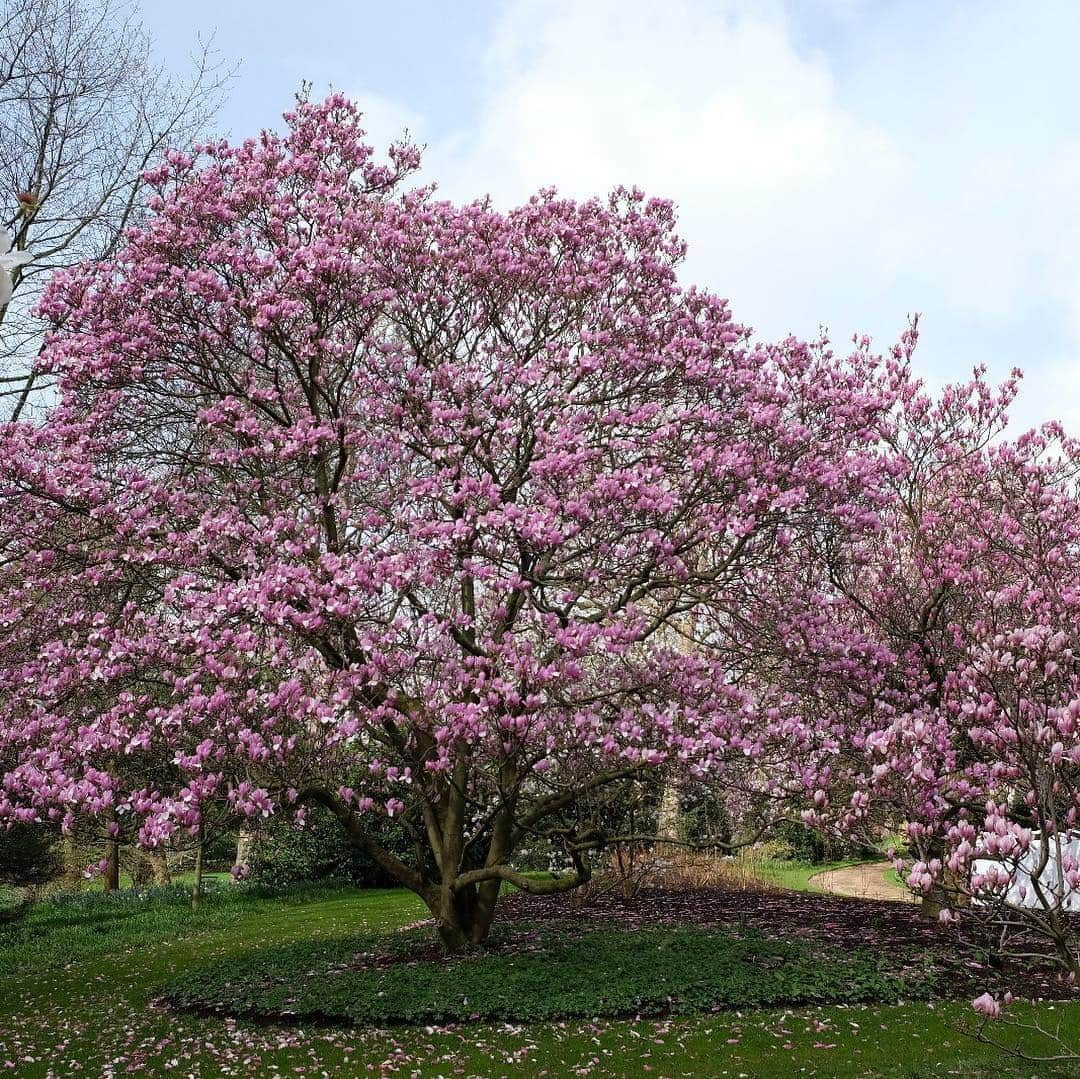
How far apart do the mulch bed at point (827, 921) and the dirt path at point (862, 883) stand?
2.58 meters

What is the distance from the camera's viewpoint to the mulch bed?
32.1 feet

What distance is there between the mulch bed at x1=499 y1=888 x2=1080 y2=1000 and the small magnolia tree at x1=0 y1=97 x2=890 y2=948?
3.00 m

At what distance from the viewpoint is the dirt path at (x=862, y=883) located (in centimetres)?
1907

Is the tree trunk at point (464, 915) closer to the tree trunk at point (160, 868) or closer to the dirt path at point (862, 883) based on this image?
the dirt path at point (862, 883)

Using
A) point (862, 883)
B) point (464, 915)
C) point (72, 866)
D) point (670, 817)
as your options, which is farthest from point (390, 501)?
point (72, 866)

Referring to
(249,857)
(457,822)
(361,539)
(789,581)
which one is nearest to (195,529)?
(361,539)

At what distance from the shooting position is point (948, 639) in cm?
1059

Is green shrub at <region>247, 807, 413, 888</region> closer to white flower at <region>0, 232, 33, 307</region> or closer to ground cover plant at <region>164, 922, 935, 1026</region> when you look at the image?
ground cover plant at <region>164, 922, 935, 1026</region>

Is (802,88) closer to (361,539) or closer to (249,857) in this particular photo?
(361,539)

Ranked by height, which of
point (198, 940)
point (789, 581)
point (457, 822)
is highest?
point (789, 581)

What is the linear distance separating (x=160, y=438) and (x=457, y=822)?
5445 mm

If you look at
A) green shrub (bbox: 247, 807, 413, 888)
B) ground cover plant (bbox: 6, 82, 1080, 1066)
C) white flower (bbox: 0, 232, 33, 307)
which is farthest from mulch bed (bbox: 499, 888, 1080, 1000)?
white flower (bbox: 0, 232, 33, 307)

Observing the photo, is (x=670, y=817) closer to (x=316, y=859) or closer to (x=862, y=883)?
(x=862, y=883)

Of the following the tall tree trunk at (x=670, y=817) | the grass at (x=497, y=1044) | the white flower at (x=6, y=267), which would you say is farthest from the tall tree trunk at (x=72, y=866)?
the white flower at (x=6, y=267)
